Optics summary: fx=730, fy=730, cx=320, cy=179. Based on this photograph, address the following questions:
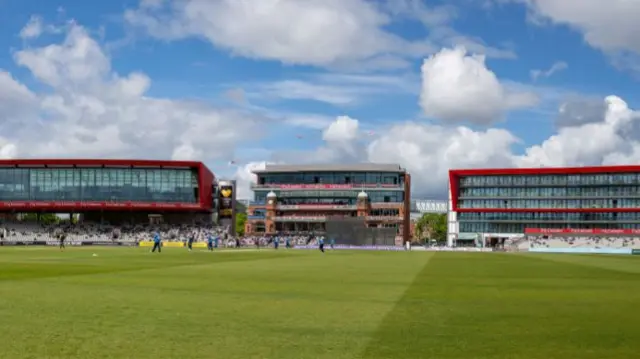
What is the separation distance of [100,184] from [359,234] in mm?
51333

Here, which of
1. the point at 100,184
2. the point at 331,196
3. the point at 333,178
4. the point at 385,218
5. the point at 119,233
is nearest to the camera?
the point at 119,233

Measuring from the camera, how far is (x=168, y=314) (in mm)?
14688

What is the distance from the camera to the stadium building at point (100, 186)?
445 ft

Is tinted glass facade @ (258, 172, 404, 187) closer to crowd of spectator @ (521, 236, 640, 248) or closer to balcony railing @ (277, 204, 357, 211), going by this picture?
balcony railing @ (277, 204, 357, 211)

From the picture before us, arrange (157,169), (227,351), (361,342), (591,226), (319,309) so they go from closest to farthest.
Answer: (227,351)
(361,342)
(319,309)
(157,169)
(591,226)

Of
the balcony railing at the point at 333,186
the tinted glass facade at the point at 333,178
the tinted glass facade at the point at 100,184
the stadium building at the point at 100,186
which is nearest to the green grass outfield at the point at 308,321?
the stadium building at the point at 100,186

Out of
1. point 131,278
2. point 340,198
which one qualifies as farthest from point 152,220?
point 131,278

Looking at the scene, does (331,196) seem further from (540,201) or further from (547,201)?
(547,201)

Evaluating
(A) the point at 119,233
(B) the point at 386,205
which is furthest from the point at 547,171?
(A) the point at 119,233

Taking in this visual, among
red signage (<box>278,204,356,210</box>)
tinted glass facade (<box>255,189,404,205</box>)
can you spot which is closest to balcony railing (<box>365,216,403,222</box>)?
tinted glass facade (<box>255,189,404,205</box>)

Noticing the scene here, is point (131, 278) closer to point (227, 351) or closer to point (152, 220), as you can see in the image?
point (227, 351)

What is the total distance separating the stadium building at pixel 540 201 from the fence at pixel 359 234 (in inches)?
1631

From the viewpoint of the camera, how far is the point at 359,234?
4776 inches

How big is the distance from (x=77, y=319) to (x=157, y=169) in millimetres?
129099
